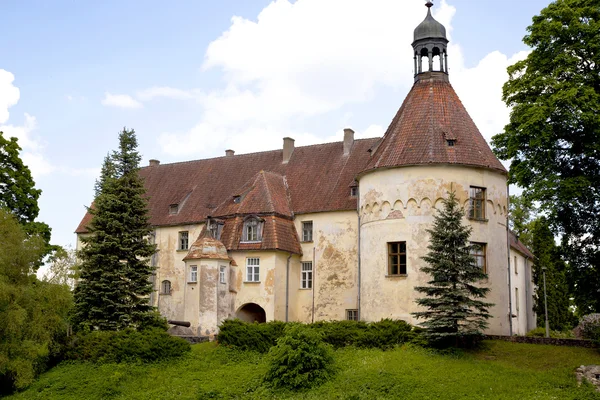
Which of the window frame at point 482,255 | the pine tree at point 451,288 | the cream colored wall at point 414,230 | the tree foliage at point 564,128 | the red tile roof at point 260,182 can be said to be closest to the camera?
the pine tree at point 451,288

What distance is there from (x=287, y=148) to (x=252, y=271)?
9846mm

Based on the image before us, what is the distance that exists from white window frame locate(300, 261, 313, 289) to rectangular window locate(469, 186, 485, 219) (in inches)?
381

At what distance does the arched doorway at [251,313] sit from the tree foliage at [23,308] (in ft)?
33.3

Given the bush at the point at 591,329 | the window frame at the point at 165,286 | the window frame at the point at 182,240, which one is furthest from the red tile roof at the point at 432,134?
the window frame at the point at 165,286

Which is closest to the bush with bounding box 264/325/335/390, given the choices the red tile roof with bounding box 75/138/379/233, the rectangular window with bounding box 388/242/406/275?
the rectangular window with bounding box 388/242/406/275

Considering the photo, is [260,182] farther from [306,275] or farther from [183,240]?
[183,240]

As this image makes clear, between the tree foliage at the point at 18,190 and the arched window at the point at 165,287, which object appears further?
the arched window at the point at 165,287

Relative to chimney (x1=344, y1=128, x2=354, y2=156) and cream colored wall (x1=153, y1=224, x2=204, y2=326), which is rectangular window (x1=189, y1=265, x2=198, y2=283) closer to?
cream colored wall (x1=153, y1=224, x2=204, y2=326)

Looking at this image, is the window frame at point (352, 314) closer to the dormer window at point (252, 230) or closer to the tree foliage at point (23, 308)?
the dormer window at point (252, 230)

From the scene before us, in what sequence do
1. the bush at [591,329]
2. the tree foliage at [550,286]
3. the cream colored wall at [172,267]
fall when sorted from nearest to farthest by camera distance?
the bush at [591,329], the cream colored wall at [172,267], the tree foliage at [550,286]

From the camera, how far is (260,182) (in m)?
38.7

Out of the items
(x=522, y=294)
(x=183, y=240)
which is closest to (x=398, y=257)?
(x=183, y=240)

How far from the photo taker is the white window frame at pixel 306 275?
121 ft

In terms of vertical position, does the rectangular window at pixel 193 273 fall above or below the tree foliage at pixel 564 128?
below
